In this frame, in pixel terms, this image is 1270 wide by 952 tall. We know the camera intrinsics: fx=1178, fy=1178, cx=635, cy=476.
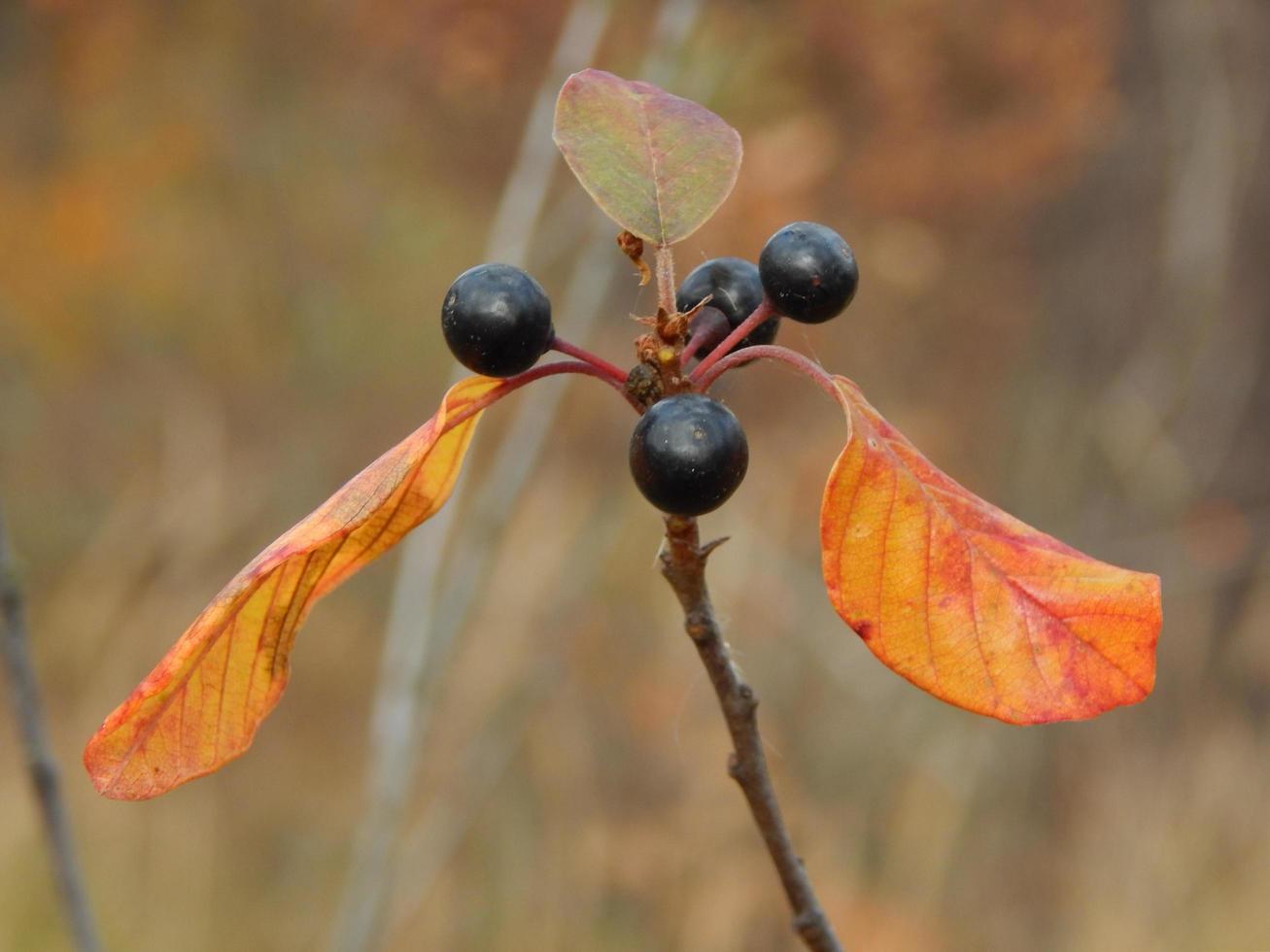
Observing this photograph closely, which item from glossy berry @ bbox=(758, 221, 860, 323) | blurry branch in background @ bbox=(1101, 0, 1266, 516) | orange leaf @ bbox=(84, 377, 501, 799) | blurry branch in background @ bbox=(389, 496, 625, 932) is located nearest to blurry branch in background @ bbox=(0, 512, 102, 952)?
orange leaf @ bbox=(84, 377, 501, 799)

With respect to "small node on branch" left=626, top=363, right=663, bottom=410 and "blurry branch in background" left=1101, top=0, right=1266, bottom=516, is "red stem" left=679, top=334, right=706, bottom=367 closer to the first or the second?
"small node on branch" left=626, top=363, right=663, bottom=410

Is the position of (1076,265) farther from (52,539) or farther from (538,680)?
(52,539)

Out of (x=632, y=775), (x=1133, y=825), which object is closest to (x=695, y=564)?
(x=632, y=775)

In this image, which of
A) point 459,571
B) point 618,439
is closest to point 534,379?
point 459,571

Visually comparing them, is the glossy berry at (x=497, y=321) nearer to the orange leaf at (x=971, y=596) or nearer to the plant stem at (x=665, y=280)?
the plant stem at (x=665, y=280)

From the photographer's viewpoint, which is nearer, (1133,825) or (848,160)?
(1133,825)

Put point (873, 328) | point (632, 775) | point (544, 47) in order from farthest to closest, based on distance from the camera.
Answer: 1. point (873, 328)
2. point (544, 47)
3. point (632, 775)

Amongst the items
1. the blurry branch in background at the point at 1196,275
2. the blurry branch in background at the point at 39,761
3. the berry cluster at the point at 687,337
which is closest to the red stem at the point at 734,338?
the berry cluster at the point at 687,337

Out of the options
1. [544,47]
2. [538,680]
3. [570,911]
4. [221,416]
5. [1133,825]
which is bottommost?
[570,911]
